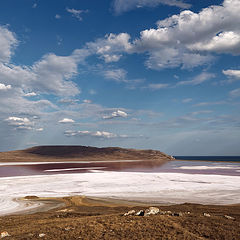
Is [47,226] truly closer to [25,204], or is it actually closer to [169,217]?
[169,217]

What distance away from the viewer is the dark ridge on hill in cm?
14732

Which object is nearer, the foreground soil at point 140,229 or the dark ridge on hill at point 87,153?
the foreground soil at point 140,229

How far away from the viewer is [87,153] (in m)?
166

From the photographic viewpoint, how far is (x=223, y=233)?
9.09m

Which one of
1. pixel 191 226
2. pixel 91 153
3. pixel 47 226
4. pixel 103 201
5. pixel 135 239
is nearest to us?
pixel 135 239

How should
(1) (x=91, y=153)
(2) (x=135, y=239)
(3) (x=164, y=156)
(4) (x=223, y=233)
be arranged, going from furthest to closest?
(1) (x=91, y=153), (3) (x=164, y=156), (4) (x=223, y=233), (2) (x=135, y=239)

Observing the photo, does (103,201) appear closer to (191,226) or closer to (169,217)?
(169,217)

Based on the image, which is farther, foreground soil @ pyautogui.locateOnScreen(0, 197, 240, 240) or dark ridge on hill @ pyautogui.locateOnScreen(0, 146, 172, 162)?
dark ridge on hill @ pyautogui.locateOnScreen(0, 146, 172, 162)

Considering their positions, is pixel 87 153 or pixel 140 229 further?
pixel 87 153

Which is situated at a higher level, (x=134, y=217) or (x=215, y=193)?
(x=134, y=217)

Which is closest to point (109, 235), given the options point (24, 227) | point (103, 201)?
point (24, 227)

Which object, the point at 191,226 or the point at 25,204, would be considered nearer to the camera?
the point at 191,226

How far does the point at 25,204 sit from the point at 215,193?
17584mm

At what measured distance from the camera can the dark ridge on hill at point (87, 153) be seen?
147 metres
